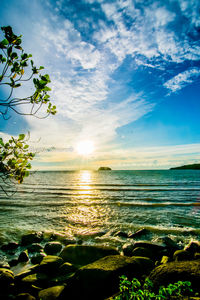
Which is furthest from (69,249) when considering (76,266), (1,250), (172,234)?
(172,234)

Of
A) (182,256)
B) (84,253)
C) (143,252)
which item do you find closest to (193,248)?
(182,256)

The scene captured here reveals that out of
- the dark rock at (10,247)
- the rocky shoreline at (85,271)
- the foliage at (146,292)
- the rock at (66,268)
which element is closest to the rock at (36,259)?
the rocky shoreline at (85,271)

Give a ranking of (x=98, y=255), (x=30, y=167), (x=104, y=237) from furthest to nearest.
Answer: (x=104, y=237)
(x=98, y=255)
(x=30, y=167)

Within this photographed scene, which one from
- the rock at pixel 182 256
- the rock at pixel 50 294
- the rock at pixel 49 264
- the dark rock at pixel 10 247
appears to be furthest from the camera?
the dark rock at pixel 10 247

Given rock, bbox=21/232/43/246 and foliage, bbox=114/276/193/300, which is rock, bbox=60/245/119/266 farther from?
foliage, bbox=114/276/193/300

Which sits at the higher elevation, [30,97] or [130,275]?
[30,97]

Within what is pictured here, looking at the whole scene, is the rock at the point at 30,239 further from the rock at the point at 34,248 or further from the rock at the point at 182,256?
the rock at the point at 182,256

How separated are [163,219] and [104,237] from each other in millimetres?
5028

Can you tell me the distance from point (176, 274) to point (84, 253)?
3448 millimetres

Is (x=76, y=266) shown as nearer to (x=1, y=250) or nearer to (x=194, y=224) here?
(x=1, y=250)

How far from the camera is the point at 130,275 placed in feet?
14.3

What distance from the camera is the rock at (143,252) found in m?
6.01

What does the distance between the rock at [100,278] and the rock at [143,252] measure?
1.43 m

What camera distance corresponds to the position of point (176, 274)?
3678 millimetres
